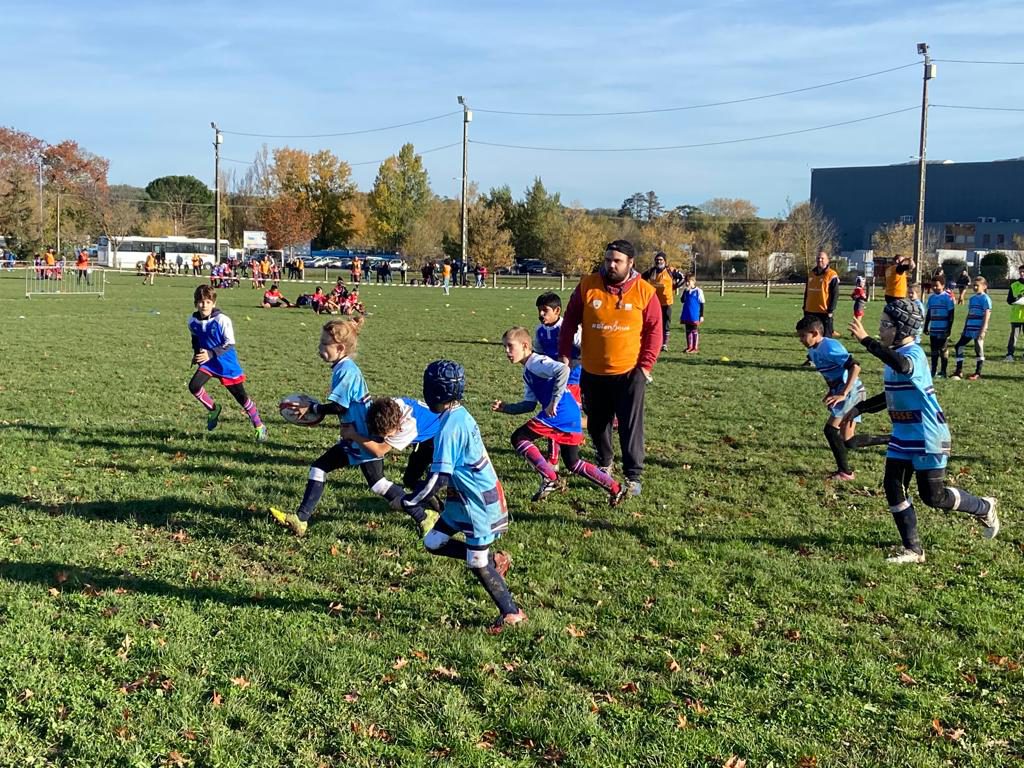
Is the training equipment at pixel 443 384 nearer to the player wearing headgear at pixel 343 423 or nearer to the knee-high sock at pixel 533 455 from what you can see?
the player wearing headgear at pixel 343 423

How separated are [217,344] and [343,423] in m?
3.99

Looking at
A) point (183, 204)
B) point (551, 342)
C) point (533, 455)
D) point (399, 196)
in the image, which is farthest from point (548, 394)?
point (183, 204)

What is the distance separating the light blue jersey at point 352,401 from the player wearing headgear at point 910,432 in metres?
3.58

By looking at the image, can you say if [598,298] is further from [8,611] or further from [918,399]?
[8,611]

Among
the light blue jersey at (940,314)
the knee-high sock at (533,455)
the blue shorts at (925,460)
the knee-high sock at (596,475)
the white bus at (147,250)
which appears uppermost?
the white bus at (147,250)

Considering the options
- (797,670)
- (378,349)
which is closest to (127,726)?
(797,670)

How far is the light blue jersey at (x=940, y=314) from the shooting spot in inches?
612

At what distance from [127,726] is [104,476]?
15.2 ft

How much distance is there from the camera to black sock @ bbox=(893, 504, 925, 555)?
634 centimetres

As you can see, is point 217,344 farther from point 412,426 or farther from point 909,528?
point 909,528

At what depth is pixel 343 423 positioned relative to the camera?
6.66 metres

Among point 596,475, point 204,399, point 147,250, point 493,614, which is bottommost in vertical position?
point 493,614


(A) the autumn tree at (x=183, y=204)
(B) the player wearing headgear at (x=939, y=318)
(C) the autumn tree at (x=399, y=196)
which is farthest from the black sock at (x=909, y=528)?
(A) the autumn tree at (x=183, y=204)

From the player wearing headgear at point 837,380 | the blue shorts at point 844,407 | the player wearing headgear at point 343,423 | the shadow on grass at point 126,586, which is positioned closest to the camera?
the shadow on grass at point 126,586
